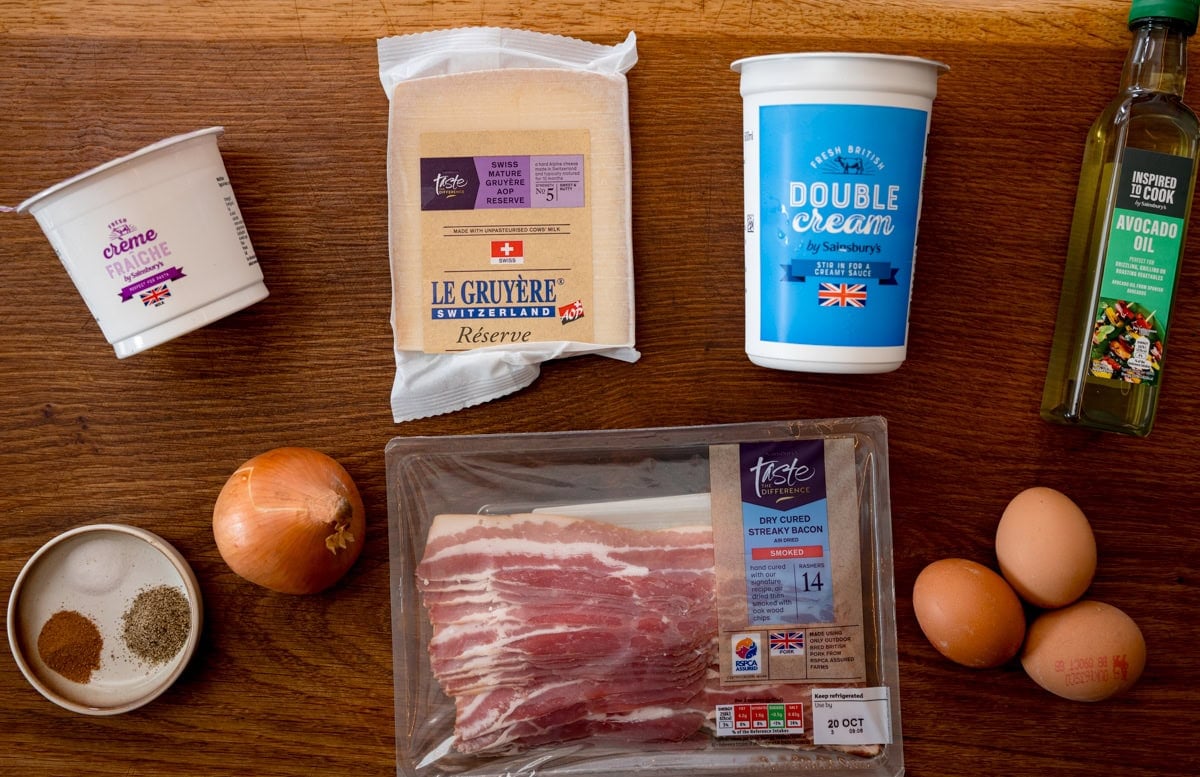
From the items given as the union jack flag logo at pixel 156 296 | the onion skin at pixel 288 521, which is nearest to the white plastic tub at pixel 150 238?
the union jack flag logo at pixel 156 296

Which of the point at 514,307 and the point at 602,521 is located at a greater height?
the point at 514,307

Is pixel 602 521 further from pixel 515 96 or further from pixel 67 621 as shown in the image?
pixel 67 621

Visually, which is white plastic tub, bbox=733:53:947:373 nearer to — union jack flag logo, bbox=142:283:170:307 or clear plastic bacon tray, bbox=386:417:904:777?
clear plastic bacon tray, bbox=386:417:904:777

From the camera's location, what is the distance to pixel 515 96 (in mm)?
805

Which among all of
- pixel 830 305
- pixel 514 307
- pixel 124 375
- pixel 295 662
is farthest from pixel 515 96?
pixel 295 662

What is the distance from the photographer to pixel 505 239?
2.65 ft

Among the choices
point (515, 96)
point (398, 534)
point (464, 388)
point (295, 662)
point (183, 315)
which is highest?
point (515, 96)

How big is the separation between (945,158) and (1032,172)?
0.09 metres

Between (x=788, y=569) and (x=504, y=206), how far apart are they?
468mm

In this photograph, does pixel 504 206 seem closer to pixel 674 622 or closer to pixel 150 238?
pixel 150 238

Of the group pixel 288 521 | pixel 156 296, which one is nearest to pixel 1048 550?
pixel 288 521

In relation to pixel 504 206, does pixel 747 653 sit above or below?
below

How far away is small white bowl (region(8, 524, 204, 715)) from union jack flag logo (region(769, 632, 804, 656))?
0.58 metres

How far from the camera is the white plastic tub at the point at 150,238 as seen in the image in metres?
0.70
